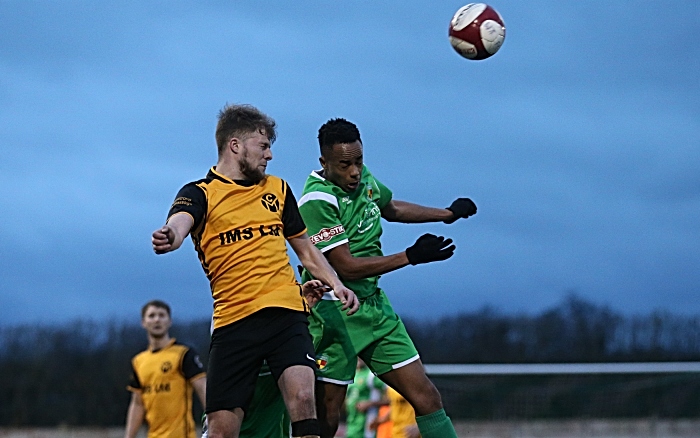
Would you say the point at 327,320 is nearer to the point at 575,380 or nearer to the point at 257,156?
the point at 257,156

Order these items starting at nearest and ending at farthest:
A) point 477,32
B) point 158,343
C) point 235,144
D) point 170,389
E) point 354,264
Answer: point 235,144 → point 354,264 → point 477,32 → point 170,389 → point 158,343

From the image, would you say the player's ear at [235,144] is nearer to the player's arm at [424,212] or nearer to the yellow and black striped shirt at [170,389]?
the player's arm at [424,212]

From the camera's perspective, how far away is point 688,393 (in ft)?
68.0

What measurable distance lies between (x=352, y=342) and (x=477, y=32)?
2298mm

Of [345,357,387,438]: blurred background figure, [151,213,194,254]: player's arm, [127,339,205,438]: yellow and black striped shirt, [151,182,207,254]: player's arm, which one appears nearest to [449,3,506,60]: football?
[151,182,207,254]: player's arm

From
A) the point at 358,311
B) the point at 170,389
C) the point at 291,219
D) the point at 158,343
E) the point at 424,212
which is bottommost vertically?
the point at 170,389

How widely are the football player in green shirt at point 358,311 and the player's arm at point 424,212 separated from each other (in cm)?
66

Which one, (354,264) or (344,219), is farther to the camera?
(344,219)

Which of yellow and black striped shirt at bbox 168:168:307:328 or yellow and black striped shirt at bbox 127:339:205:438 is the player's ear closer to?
yellow and black striped shirt at bbox 168:168:307:328

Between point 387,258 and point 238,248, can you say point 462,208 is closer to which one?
point 387,258

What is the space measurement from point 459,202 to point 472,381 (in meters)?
13.6

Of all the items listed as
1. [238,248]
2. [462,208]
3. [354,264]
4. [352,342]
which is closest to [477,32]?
[462,208]

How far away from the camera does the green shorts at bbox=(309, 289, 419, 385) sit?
6695 millimetres

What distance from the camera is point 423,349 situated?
22.5 metres
